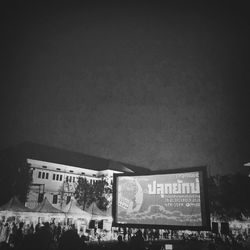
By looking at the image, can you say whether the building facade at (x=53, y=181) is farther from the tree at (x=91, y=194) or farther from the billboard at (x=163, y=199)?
the billboard at (x=163, y=199)

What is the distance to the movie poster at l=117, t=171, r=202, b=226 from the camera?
16.5 feet

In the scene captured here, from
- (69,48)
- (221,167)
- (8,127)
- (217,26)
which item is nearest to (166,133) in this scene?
(221,167)

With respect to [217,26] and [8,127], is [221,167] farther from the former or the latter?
[8,127]

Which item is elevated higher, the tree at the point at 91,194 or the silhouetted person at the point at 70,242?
the tree at the point at 91,194

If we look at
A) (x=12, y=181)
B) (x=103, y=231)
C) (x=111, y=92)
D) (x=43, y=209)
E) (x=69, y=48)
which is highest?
(x=69, y=48)

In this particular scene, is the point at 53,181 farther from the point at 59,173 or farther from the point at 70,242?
the point at 70,242

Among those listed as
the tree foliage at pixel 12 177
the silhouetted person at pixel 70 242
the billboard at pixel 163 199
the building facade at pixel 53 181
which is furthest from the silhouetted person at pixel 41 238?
the building facade at pixel 53 181

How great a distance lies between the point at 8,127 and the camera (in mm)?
5992

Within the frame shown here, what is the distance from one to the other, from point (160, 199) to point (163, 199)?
7 cm

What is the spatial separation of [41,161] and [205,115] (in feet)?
51.7

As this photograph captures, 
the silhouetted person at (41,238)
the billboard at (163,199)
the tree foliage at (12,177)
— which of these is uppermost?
the tree foliage at (12,177)

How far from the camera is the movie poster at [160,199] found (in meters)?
5.02

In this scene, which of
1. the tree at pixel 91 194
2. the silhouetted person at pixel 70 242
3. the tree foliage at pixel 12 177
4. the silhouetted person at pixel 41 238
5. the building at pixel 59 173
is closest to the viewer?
the silhouetted person at pixel 70 242

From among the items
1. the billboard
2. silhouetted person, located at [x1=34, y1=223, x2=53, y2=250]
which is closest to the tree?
the billboard
